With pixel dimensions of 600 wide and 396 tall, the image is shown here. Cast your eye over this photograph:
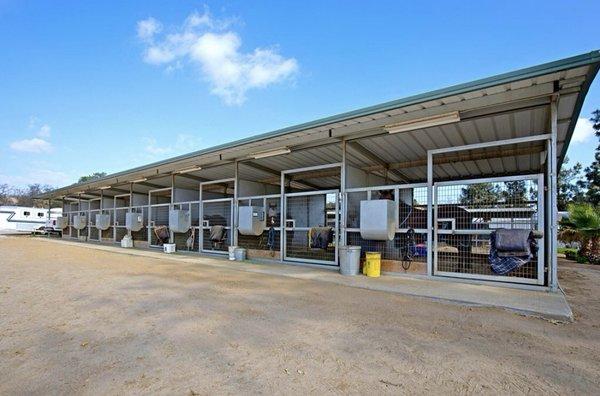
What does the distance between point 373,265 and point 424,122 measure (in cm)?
315

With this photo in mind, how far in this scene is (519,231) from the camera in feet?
19.2

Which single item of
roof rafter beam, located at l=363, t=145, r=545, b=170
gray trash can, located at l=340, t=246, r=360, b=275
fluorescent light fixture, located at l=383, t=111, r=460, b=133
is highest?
fluorescent light fixture, located at l=383, t=111, r=460, b=133

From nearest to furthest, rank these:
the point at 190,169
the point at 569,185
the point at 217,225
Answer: the point at 217,225 → the point at 190,169 → the point at 569,185

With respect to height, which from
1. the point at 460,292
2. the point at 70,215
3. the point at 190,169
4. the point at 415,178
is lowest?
the point at 460,292

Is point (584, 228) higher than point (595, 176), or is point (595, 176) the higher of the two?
point (595, 176)

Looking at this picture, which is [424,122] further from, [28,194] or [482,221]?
[28,194]

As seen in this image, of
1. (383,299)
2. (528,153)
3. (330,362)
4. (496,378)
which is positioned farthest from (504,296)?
(528,153)

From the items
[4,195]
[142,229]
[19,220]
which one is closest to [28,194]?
[4,195]

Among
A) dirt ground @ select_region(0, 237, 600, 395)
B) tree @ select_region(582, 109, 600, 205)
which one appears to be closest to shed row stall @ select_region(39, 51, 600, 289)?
dirt ground @ select_region(0, 237, 600, 395)

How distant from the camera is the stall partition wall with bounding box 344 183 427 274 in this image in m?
7.34

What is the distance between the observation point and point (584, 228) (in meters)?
11.8

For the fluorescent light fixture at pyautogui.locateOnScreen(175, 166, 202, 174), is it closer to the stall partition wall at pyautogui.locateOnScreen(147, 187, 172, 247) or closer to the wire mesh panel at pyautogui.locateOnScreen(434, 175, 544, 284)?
the stall partition wall at pyautogui.locateOnScreen(147, 187, 172, 247)

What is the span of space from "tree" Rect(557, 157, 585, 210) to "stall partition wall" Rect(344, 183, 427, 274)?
2658 cm

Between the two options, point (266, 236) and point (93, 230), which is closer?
point (266, 236)
